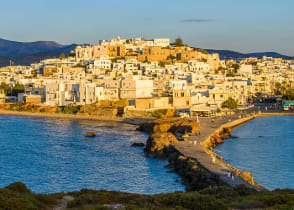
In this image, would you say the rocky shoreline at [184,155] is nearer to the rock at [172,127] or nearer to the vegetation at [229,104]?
the rock at [172,127]

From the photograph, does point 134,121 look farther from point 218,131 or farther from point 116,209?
point 116,209

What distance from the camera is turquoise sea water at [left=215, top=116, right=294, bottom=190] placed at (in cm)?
1783

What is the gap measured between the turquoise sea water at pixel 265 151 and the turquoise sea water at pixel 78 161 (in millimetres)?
3937

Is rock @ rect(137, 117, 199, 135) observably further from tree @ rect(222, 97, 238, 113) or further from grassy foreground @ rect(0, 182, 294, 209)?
grassy foreground @ rect(0, 182, 294, 209)

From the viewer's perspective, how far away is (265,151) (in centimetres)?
2398

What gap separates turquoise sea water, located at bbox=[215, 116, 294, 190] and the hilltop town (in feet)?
22.0

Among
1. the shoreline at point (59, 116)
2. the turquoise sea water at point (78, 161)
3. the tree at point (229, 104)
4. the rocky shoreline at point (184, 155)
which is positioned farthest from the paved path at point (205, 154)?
the tree at point (229, 104)

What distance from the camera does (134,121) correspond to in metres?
37.5

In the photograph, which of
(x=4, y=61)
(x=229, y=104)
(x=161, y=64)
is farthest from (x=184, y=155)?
(x=4, y=61)

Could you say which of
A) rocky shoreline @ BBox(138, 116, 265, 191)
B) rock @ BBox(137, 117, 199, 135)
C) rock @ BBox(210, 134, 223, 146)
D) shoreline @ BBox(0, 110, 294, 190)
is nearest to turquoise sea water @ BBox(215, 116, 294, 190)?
rock @ BBox(210, 134, 223, 146)

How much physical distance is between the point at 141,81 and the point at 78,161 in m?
23.5

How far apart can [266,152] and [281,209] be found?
15.3m

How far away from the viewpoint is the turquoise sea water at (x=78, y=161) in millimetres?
16844

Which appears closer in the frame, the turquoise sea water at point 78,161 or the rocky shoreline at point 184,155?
the rocky shoreline at point 184,155
